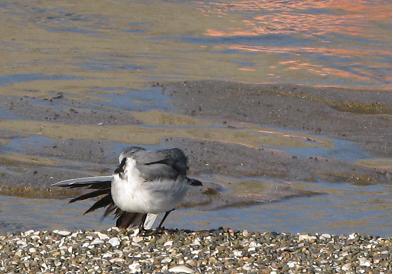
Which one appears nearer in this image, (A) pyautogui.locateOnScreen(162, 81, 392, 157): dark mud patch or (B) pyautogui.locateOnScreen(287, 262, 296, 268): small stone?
(B) pyautogui.locateOnScreen(287, 262, 296, 268): small stone

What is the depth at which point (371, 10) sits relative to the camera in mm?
25875

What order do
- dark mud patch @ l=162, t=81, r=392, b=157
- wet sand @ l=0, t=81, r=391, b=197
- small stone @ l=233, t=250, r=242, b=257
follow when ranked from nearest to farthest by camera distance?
small stone @ l=233, t=250, r=242, b=257
wet sand @ l=0, t=81, r=391, b=197
dark mud patch @ l=162, t=81, r=392, b=157

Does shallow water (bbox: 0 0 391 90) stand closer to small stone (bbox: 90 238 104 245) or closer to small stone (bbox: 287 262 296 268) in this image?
small stone (bbox: 90 238 104 245)

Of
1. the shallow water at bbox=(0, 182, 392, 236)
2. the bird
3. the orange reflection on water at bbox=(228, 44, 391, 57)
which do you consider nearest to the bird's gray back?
the bird

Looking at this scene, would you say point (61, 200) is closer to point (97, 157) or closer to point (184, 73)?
point (97, 157)

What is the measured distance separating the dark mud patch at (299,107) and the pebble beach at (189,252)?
6.07 metres

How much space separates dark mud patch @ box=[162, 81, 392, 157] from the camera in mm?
16203

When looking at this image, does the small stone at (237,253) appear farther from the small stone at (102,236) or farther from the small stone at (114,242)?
the small stone at (102,236)

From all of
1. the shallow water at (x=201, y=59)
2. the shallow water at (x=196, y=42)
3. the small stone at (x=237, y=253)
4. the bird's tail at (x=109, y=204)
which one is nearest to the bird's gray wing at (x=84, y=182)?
the bird's tail at (x=109, y=204)

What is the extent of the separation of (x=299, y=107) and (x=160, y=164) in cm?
855

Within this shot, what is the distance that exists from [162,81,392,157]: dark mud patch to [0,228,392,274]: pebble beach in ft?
19.9

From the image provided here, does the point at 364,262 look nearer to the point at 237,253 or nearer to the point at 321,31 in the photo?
the point at 237,253

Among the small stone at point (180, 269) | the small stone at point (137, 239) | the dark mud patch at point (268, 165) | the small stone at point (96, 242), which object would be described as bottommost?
the dark mud patch at point (268, 165)

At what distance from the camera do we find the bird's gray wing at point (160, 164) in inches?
347
